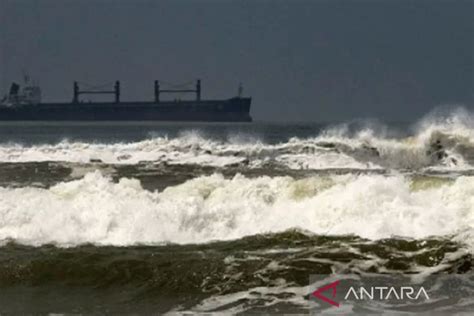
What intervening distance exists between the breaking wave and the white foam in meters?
13.3

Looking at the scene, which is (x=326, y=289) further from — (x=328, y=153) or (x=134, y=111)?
(x=134, y=111)

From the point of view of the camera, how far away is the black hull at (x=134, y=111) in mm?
147750

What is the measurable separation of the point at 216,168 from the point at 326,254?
16.6 m

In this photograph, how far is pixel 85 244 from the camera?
40.7 ft

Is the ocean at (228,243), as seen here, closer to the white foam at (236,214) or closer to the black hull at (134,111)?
the white foam at (236,214)

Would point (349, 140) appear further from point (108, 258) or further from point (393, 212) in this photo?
point (108, 258)

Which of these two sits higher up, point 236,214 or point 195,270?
point 236,214

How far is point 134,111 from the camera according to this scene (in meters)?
153

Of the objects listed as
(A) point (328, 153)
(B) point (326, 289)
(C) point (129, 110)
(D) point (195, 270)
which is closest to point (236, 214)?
(D) point (195, 270)

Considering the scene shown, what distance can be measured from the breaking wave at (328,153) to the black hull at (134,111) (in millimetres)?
115121

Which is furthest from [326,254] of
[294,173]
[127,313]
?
[294,173]

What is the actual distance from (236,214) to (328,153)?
1664 centimetres

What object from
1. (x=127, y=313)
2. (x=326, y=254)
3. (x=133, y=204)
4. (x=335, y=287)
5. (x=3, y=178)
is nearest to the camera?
(x=127, y=313)

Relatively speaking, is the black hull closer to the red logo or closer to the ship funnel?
the ship funnel
